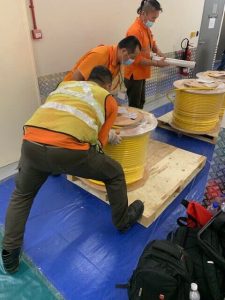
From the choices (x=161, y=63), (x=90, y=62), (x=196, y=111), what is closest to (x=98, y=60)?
(x=90, y=62)

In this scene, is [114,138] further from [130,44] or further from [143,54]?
[143,54]

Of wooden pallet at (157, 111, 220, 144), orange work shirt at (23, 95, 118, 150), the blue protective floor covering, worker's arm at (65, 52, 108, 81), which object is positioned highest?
worker's arm at (65, 52, 108, 81)

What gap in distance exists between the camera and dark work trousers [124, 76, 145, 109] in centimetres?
334

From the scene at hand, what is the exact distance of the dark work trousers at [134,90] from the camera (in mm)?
3336

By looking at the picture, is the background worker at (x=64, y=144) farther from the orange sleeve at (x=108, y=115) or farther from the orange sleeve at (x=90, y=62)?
the orange sleeve at (x=90, y=62)

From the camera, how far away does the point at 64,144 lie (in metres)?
1.48

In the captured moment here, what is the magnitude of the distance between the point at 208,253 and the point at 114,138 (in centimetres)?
105

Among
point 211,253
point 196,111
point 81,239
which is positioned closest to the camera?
point 211,253

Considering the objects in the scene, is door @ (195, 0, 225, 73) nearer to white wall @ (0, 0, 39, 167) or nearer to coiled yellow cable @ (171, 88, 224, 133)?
coiled yellow cable @ (171, 88, 224, 133)

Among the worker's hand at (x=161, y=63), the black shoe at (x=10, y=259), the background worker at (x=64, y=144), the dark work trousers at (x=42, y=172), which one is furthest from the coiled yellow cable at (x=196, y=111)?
the black shoe at (x=10, y=259)

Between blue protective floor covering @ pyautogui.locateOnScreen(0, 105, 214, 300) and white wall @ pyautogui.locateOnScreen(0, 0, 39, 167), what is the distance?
0.46 meters

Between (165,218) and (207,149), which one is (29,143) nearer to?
(165,218)

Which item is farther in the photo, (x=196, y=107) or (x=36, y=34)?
(x=196, y=107)

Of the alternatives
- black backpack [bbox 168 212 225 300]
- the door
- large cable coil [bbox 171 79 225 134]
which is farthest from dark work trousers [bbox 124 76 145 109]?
the door
